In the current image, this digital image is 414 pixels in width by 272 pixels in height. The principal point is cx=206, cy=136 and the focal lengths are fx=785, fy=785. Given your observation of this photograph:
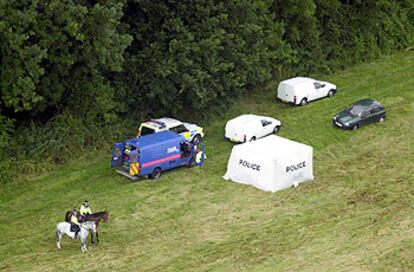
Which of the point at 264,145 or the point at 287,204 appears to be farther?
the point at 264,145

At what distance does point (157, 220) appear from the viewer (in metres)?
34.3

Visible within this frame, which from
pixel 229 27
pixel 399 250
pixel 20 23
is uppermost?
pixel 20 23

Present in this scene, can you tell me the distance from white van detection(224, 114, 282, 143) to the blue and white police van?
11.8 feet

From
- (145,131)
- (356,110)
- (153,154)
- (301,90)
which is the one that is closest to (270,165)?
(153,154)

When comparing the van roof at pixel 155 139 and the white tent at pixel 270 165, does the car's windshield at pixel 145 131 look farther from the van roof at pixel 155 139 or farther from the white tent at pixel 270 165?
the white tent at pixel 270 165

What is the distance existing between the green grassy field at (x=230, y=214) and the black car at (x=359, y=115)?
63 centimetres

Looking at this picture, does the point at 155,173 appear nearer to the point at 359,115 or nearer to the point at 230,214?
the point at 230,214

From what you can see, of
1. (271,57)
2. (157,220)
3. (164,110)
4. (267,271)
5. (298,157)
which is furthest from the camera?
(271,57)

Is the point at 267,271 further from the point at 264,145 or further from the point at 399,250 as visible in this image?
the point at 264,145

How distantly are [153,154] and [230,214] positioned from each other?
5459 millimetres

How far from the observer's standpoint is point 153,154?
37.9 m

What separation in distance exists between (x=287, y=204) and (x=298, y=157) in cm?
295

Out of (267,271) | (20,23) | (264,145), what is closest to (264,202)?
(264,145)

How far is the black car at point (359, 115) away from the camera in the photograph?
147ft
